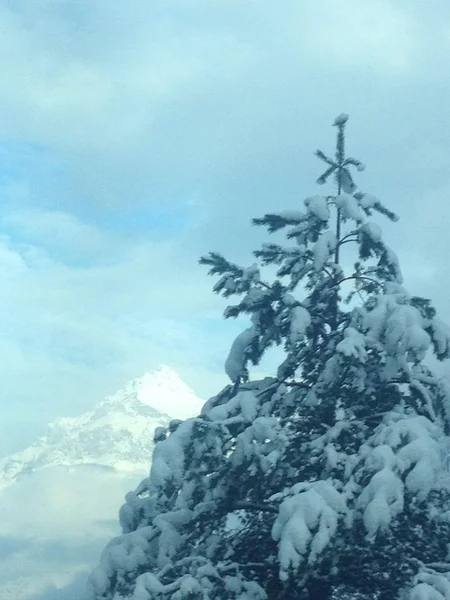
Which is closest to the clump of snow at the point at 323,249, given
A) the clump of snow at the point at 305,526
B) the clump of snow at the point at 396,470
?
the clump of snow at the point at 396,470

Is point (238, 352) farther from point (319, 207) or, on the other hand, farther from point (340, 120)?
point (340, 120)

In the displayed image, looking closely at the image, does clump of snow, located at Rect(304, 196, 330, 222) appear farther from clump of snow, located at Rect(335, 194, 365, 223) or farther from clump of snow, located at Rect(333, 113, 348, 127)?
clump of snow, located at Rect(333, 113, 348, 127)

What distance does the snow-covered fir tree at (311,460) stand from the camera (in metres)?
10.3

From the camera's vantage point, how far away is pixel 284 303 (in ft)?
42.2

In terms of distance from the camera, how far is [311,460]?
11.8 metres

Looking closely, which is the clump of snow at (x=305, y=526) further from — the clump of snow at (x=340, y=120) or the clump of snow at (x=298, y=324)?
the clump of snow at (x=340, y=120)

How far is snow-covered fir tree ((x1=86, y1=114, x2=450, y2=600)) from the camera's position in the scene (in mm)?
10273

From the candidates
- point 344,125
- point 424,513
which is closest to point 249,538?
point 424,513

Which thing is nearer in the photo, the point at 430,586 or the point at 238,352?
the point at 430,586

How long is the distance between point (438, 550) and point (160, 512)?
4104mm

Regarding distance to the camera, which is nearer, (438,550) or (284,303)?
(438,550)

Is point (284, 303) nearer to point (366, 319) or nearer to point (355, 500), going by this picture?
point (366, 319)

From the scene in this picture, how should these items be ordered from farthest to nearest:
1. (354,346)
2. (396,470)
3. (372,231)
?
(372,231), (354,346), (396,470)

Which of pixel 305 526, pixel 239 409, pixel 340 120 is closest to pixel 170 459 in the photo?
pixel 239 409
